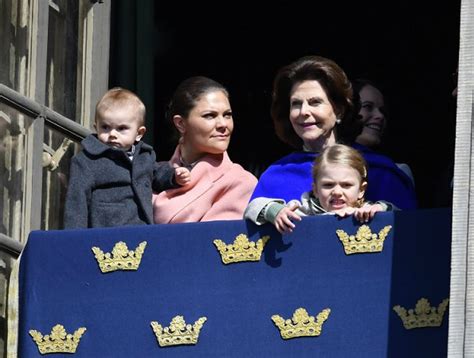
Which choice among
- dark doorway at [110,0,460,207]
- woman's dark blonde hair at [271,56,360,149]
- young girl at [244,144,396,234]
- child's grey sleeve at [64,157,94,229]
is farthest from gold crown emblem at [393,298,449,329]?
Answer: dark doorway at [110,0,460,207]

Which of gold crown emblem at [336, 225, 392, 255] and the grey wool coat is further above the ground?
the grey wool coat

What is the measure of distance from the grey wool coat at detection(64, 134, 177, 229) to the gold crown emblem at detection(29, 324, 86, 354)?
40 centimetres

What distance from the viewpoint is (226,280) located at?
7.52m

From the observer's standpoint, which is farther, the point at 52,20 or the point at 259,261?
the point at 52,20

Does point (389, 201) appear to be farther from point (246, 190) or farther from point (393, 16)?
point (393, 16)

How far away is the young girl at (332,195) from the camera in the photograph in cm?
739

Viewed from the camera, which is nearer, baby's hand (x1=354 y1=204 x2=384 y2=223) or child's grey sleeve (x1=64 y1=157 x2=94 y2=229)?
baby's hand (x1=354 y1=204 x2=384 y2=223)

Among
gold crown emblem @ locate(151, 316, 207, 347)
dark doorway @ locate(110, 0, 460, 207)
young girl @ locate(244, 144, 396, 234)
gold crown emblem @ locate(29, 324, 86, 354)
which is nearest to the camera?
young girl @ locate(244, 144, 396, 234)

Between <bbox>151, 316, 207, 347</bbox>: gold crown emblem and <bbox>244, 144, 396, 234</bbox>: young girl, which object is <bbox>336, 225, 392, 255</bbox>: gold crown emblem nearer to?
<bbox>244, 144, 396, 234</bbox>: young girl

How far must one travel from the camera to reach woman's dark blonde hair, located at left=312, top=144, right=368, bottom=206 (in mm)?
7465

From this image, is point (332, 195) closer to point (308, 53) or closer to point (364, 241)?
point (364, 241)

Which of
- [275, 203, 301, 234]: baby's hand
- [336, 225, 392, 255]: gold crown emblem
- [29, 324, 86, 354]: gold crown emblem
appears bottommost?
[29, 324, 86, 354]: gold crown emblem

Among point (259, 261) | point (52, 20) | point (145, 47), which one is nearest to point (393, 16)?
point (145, 47)

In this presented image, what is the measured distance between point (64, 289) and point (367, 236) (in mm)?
1054
